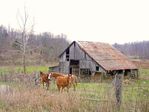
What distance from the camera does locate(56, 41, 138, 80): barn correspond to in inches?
1484

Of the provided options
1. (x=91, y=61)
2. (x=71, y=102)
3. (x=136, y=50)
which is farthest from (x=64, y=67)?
(x=136, y=50)

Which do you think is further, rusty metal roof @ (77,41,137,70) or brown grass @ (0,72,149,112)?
rusty metal roof @ (77,41,137,70)

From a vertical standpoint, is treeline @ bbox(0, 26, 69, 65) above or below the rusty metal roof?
above

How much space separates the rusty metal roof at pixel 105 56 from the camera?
38.2 m

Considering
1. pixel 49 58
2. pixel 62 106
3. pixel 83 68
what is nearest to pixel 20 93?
pixel 62 106

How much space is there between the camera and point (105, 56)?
40.5 metres

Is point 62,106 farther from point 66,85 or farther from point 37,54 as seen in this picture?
point 37,54

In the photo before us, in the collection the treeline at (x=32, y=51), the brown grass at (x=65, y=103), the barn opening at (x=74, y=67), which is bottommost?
the brown grass at (x=65, y=103)

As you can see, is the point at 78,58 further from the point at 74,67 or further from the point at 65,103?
the point at 65,103

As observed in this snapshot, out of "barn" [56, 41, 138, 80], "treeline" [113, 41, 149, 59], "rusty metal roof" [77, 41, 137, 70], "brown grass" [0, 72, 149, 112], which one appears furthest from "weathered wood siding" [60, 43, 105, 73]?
"treeline" [113, 41, 149, 59]

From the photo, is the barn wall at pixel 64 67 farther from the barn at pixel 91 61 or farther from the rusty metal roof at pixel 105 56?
the rusty metal roof at pixel 105 56

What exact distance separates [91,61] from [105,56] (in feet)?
9.83

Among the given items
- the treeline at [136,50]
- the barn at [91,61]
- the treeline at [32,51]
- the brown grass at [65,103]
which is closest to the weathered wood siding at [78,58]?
the barn at [91,61]

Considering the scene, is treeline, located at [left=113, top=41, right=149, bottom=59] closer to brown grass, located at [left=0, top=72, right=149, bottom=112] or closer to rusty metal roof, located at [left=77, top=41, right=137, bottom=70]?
rusty metal roof, located at [left=77, top=41, right=137, bottom=70]
